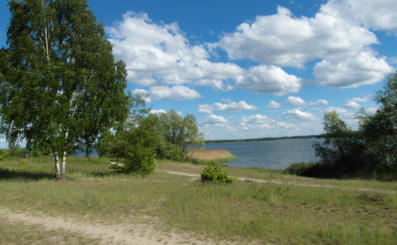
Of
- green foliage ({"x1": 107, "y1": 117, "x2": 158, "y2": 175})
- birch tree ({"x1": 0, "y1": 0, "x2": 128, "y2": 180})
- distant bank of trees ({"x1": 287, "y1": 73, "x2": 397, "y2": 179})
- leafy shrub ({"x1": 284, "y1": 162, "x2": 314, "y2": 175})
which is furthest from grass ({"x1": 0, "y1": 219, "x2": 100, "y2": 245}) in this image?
leafy shrub ({"x1": 284, "y1": 162, "x2": 314, "y2": 175})

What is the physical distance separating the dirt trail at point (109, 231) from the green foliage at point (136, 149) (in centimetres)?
1282

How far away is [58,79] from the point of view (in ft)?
53.2

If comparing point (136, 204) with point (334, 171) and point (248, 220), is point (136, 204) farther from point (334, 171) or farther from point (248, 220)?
point (334, 171)

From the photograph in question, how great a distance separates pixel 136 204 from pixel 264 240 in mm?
6557

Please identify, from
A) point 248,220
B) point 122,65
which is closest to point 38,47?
point 122,65

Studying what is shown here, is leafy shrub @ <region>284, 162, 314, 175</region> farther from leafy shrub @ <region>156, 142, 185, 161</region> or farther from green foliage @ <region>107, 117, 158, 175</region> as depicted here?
green foliage @ <region>107, 117, 158, 175</region>

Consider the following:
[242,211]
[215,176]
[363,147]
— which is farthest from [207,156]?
[242,211]

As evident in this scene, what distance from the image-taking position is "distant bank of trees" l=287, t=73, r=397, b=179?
27.2 m

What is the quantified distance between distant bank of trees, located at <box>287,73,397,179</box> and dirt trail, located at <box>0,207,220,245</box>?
2867cm

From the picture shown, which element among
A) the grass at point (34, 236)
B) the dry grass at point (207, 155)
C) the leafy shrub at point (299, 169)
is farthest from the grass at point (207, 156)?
the grass at point (34, 236)

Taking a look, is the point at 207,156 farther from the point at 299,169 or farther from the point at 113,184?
the point at 113,184

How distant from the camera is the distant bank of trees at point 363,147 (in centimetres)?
2720

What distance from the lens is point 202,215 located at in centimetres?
909

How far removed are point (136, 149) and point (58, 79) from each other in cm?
879
